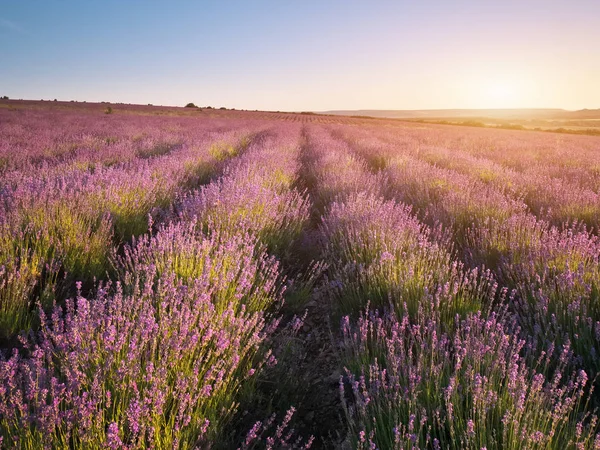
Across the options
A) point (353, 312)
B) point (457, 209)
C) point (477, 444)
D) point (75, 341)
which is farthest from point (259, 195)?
point (477, 444)

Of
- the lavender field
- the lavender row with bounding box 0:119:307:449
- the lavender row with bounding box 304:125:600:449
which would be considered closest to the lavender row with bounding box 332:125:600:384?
the lavender field

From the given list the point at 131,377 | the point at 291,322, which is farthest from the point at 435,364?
the point at 131,377

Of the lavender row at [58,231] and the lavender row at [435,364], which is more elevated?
the lavender row at [58,231]

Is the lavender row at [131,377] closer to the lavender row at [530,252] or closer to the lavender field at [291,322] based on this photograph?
the lavender field at [291,322]

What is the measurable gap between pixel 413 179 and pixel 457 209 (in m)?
1.85

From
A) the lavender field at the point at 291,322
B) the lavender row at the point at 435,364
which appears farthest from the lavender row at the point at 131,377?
the lavender row at the point at 435,364

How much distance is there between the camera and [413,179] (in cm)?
654

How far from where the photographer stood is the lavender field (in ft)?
4.86

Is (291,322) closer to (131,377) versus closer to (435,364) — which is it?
(435,364)

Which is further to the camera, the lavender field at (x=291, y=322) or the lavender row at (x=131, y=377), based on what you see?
the lavender field at (x=291, y=322)

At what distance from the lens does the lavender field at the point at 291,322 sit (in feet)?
4.86

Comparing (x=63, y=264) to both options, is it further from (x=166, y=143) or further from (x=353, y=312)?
(x=166, y=143)

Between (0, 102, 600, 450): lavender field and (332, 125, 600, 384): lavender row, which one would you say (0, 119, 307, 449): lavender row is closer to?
(0, 102, 600, 450): lavender field

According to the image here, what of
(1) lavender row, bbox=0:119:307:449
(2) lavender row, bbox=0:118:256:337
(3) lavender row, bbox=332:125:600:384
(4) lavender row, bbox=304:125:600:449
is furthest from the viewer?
(2) lavender row, bbox=0:118:256:337
